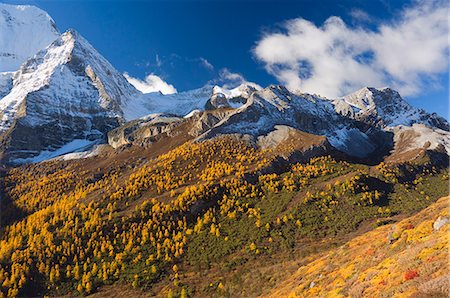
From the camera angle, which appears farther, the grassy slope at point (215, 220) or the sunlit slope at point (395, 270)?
the grassy slope at point (215, 220)

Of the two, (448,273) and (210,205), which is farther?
(210,205)

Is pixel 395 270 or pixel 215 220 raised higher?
pixel 215 220

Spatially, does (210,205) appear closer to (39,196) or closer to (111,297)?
(111,297)

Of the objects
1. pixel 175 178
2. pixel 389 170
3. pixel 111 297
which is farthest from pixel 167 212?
pixel 389 170

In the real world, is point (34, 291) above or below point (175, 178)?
below

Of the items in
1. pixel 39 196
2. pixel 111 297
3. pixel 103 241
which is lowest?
pixel 111 297

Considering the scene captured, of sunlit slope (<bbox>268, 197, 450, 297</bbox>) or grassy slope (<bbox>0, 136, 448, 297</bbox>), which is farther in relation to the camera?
grassy slope (<bbox>0, 136, 448, 297</bbox>)

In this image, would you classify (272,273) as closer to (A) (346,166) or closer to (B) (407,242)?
(B) (407,242)

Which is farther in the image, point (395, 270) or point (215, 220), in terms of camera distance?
point (215, 220)

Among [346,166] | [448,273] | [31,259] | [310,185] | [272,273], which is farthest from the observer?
[346,166]

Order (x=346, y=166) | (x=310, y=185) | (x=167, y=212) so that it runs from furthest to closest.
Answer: (x=346, y=166) < (x=310, y=185) < (x=167, y=212)

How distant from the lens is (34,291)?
346 feet

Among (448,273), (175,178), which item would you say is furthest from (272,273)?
(175,178)

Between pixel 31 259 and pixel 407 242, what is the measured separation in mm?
111220
